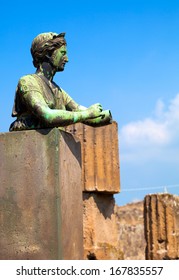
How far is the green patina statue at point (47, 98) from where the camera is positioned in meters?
4.91

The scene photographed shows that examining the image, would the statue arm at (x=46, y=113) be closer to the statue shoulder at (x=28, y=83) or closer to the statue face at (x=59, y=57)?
the statue shoulder at (x=28, y=83)

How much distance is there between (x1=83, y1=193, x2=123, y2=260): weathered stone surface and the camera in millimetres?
7750

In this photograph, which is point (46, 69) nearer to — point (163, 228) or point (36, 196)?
point (36, 196)

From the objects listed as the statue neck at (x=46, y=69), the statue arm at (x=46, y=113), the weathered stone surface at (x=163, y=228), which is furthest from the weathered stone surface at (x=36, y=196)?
the weathered stone surface at (x=163, y=228)

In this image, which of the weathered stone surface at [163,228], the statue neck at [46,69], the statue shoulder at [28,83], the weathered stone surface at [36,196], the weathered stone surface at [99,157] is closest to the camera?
the weathered stone surface at [36,196]

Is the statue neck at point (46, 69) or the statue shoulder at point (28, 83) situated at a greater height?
the statue neck at point (46, 69)

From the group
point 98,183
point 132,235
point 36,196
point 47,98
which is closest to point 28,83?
point 47,98

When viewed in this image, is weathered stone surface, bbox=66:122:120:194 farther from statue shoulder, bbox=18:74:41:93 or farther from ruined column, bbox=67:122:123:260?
statue shoulder, bbox=18:74:41:93

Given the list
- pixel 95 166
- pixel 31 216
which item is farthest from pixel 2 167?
pixel 95 166

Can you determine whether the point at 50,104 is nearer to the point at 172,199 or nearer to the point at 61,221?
the point at 61,221

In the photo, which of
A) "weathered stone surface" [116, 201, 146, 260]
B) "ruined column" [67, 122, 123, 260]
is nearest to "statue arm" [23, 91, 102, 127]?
"ruined column" [67, 122, 123, 260]

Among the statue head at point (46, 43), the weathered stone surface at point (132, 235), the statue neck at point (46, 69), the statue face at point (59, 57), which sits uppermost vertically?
the weathered stone surface at point (132, 235)

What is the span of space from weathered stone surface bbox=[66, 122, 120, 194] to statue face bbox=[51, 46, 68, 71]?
8.17 ft
